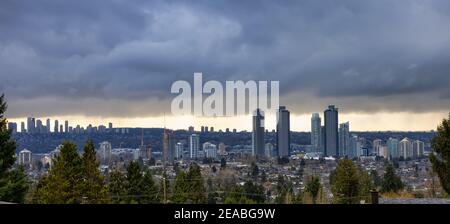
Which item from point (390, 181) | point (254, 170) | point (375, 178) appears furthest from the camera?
point (375, 178)

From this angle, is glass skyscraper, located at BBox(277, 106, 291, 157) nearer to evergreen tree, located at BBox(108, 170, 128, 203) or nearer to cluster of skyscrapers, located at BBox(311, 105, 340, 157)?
cluster of skyscrapers, located at BBox(311, 105, 340, 157)

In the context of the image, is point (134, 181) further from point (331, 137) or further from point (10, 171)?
point (331, 137)

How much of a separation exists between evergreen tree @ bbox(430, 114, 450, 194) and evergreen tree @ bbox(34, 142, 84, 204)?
1154 inches

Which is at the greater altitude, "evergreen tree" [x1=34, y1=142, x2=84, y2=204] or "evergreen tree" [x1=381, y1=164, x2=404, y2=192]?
"evergreen tree" [x1=34, y1=142, x2=84, y2=204]

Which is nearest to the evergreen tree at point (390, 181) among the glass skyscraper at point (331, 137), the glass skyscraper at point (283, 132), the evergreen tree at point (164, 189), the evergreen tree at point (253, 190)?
the glass skyscraper at point (331, 137)

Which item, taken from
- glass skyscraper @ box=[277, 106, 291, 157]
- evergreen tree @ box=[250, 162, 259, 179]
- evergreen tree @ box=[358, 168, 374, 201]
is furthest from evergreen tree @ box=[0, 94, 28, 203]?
evergreen tree @ box=[358, 168, 374, 201]

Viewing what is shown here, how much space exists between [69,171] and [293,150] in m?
26.4

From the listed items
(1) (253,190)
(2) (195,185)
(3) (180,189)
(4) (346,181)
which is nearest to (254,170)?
(1) (253,190)

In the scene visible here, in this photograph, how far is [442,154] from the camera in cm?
5131

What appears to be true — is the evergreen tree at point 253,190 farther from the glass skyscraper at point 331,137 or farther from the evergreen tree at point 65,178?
the evergreen tree at point 65,178

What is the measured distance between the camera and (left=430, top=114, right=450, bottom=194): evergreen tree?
165ft

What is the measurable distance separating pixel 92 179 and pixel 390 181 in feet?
119

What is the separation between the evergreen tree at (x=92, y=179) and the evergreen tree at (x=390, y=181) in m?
33.9
